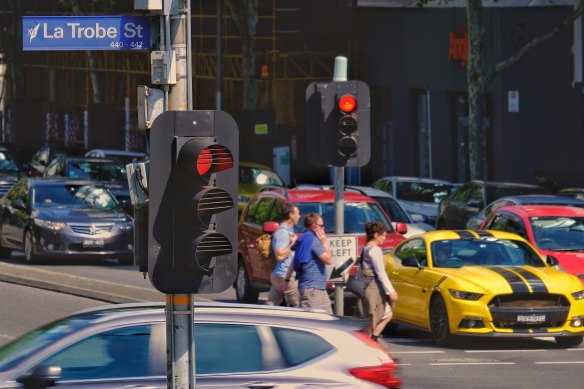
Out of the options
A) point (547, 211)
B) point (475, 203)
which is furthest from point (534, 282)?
point (475, 203)

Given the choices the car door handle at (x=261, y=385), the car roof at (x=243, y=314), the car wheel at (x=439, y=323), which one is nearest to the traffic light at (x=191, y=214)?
the car door handle at (x=261, y=385)

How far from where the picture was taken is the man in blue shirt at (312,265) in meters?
17.1

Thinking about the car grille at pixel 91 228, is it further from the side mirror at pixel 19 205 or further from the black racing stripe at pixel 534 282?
the black racing stripe at pixel 534 282

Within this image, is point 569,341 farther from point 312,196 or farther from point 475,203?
point 475,203

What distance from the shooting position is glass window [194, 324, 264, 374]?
1020 cm

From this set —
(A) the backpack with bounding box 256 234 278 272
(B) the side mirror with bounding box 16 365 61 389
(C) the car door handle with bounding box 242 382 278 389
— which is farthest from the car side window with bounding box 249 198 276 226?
(B) the side mirror with bounding box 16 365 61 389

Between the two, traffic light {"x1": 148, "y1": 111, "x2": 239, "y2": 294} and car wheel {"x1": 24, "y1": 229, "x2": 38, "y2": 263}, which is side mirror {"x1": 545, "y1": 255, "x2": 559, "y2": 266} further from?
traffic light {"x1": 148, "y1": 111, "x2": 239, "y2": 294}

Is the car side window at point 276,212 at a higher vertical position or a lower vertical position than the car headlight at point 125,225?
higher

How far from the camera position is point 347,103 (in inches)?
639

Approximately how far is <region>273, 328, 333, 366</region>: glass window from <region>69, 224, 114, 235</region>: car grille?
18.5 meters

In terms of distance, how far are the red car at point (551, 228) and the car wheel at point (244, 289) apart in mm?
3702

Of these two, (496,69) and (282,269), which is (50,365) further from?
(496,69)

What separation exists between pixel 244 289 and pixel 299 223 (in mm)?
1270

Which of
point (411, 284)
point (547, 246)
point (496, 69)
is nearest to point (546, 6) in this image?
point (496, 69)
